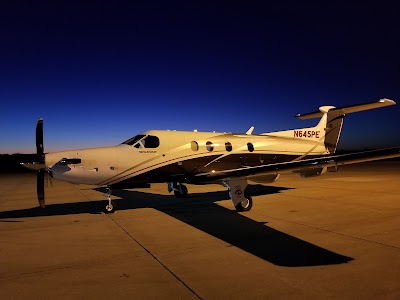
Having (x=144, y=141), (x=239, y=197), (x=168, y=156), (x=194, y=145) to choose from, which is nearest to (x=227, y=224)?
(x=239, y=197)

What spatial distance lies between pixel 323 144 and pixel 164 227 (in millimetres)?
10326

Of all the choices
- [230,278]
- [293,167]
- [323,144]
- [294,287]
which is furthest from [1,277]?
[323,144]

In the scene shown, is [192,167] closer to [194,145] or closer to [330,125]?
[194,145]

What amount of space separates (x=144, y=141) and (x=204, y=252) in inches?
230

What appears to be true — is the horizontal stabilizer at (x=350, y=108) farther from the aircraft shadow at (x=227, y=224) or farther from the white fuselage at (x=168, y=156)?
the aircraft shadow at (x=227, y=224)

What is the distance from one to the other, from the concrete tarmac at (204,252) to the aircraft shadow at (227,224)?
30 mm

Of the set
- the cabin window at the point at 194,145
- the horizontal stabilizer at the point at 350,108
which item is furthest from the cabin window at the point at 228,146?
the horizontal stabilizer at the point at 350,108

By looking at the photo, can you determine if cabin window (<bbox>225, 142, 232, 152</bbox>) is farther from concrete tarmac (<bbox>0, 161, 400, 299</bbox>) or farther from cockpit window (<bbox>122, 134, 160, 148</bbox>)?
cockpit window (<bbox>122, 134, 160, 148</bbox>)

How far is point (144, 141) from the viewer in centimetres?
1134

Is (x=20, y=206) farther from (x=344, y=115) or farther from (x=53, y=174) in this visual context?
(x=344, y=115)

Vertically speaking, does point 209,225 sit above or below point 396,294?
above

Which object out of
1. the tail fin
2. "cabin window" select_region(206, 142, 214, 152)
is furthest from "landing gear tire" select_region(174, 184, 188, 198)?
the tail fin

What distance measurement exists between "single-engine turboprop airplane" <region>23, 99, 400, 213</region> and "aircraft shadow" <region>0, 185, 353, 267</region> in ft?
3.45

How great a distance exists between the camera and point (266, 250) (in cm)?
654
